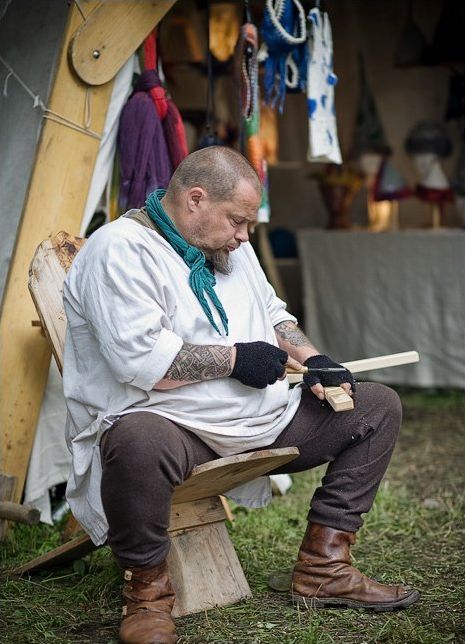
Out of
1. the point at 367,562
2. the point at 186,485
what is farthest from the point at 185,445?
the point at 367,562

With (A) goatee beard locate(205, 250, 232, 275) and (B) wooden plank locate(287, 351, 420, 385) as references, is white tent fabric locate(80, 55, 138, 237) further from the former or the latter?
(B) wooden plank locate(287, 351, 420, 385)

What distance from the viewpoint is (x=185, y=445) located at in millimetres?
2709

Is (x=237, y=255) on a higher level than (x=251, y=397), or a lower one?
higher

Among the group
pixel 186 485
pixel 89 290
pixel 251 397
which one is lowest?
pixel 186 485

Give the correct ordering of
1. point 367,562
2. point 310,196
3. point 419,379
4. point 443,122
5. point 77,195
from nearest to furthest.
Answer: point 367,562
point 77,195
point 419,379
point 443,122
point 310,196

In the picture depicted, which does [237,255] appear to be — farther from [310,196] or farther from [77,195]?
[310,196]

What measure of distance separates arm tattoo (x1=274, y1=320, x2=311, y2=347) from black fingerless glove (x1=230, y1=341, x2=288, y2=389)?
41 centimetres

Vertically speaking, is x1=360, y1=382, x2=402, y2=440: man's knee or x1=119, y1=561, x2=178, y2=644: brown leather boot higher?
x1=360, y1=382, x2=402, y2=440: man's knee

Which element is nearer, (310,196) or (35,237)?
(35,237)

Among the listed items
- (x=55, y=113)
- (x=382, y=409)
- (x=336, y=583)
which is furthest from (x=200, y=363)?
(x=55, y=113)

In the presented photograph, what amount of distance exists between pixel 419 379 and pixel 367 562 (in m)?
3.07

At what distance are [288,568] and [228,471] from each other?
2.51 feet

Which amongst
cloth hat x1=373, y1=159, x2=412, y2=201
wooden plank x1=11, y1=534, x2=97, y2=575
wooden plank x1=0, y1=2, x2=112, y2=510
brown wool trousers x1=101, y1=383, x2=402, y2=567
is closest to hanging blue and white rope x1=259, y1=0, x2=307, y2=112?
wooden plank x1=0, y1=2, x2=112, y2=510

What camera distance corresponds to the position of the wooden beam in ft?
11.9
